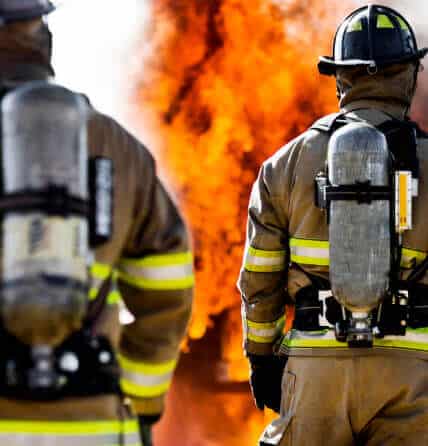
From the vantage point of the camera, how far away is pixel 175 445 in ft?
31.9

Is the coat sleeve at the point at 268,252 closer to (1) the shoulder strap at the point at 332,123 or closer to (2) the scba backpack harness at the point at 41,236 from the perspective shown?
(1) the shoulder strap at the point at 332,123

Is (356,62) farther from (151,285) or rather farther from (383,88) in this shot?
(151,285)

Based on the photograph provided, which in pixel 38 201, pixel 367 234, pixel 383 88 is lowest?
pixel 367 234

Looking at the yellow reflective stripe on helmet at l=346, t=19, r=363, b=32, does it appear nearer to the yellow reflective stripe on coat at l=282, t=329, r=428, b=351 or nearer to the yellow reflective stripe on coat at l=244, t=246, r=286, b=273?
the yellow reflective stripe on coat at l=244, t=246, r=286, b=273

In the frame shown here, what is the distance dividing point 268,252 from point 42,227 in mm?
2207

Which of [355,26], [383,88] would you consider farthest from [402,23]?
[383,88]

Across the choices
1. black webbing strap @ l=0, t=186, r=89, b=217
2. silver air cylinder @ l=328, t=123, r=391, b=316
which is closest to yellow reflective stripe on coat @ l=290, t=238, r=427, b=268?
silver air cylinder @ l=328, t=123, r=391, b=316

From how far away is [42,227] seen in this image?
10.9 feet

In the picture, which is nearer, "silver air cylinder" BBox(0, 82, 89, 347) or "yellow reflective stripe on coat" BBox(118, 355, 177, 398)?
"silver air cylinder" BBox(0, 82, 89, 347)

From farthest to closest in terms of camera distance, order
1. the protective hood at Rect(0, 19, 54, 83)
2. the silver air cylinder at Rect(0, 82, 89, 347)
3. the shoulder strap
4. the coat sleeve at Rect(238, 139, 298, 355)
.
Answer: the coat sleeve at Rect(238, 139, 298, 355), the shoulder strap, the protective hood at Rect(0, 19, 54, 83), the silver air cylinder at Rect(0, 82, 89, 347)

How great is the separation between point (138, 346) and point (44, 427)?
52cm

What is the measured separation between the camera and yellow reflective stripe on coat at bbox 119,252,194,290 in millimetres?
3877

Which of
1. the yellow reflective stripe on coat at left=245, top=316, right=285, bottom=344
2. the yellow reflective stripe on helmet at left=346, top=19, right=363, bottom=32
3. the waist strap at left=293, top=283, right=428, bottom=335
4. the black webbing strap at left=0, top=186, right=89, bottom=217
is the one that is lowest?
the yellow reflective stripe on coat at left=245, top=316, right=285, bottom=344

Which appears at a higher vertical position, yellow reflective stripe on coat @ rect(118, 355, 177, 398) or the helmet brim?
the helmet brim
